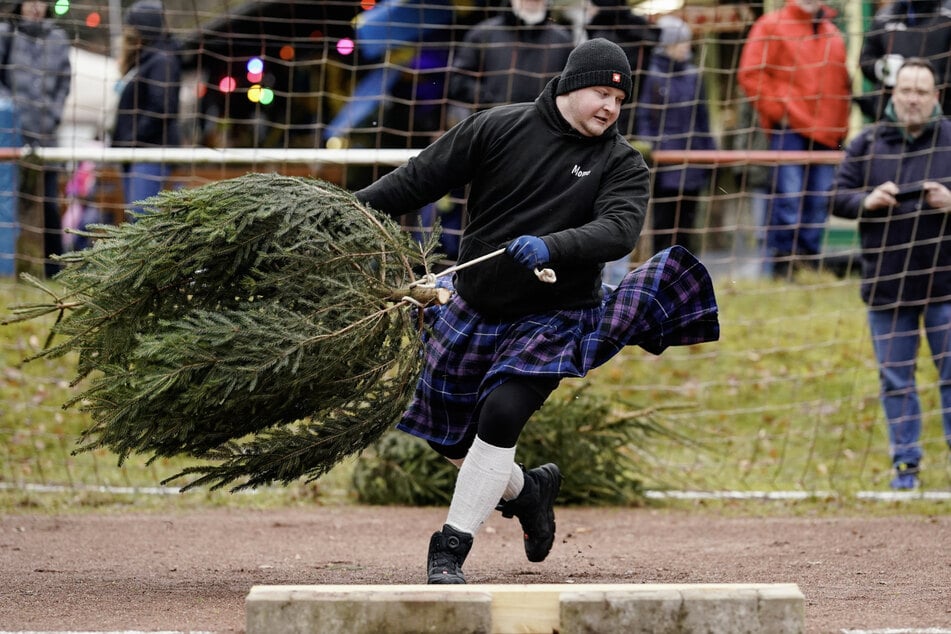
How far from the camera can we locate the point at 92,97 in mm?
13523

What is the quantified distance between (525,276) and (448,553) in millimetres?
980

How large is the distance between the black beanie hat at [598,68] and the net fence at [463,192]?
3.10 m

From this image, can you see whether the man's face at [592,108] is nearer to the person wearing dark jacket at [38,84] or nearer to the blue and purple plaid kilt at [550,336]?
the blue and purple plaid kilt at [550,336]

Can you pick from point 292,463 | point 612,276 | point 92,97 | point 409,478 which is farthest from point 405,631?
point 92,97

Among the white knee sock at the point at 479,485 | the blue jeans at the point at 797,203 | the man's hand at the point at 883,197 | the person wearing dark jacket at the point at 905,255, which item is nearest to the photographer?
the white knee sock at the point at 479,485

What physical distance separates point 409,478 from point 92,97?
7.25 metres

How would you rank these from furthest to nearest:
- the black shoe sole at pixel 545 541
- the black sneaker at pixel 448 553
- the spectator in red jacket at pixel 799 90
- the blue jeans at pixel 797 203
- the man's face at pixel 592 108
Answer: the blue jeans at pixel 797 203, the spectator in red jacket at pixel 799 90, the black shoe sole at pixel 545 541, the man's face at pixel 592 108, the black sneaker at pixel 448 553

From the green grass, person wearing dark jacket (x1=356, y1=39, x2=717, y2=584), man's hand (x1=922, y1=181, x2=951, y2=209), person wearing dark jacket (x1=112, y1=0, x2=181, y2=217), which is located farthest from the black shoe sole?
person wearing dark jacket (x1=112, y1=0, x2=181, y2=217)

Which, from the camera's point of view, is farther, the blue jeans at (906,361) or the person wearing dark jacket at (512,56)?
the person wearing dark jacket at (512,56)

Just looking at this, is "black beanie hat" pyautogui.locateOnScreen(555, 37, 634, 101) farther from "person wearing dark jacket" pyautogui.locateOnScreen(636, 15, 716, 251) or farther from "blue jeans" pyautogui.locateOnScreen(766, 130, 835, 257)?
"blue jeans" pyautogui.locateOnScreen(766, 130, 835, 257)

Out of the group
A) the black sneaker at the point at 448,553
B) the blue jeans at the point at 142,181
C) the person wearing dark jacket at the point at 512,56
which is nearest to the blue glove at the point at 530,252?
the black sneaker at the point at 448,553

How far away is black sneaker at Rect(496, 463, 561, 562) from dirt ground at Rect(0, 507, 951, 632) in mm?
146

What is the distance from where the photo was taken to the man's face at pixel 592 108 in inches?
197

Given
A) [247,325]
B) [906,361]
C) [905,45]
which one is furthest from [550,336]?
[905,45]
